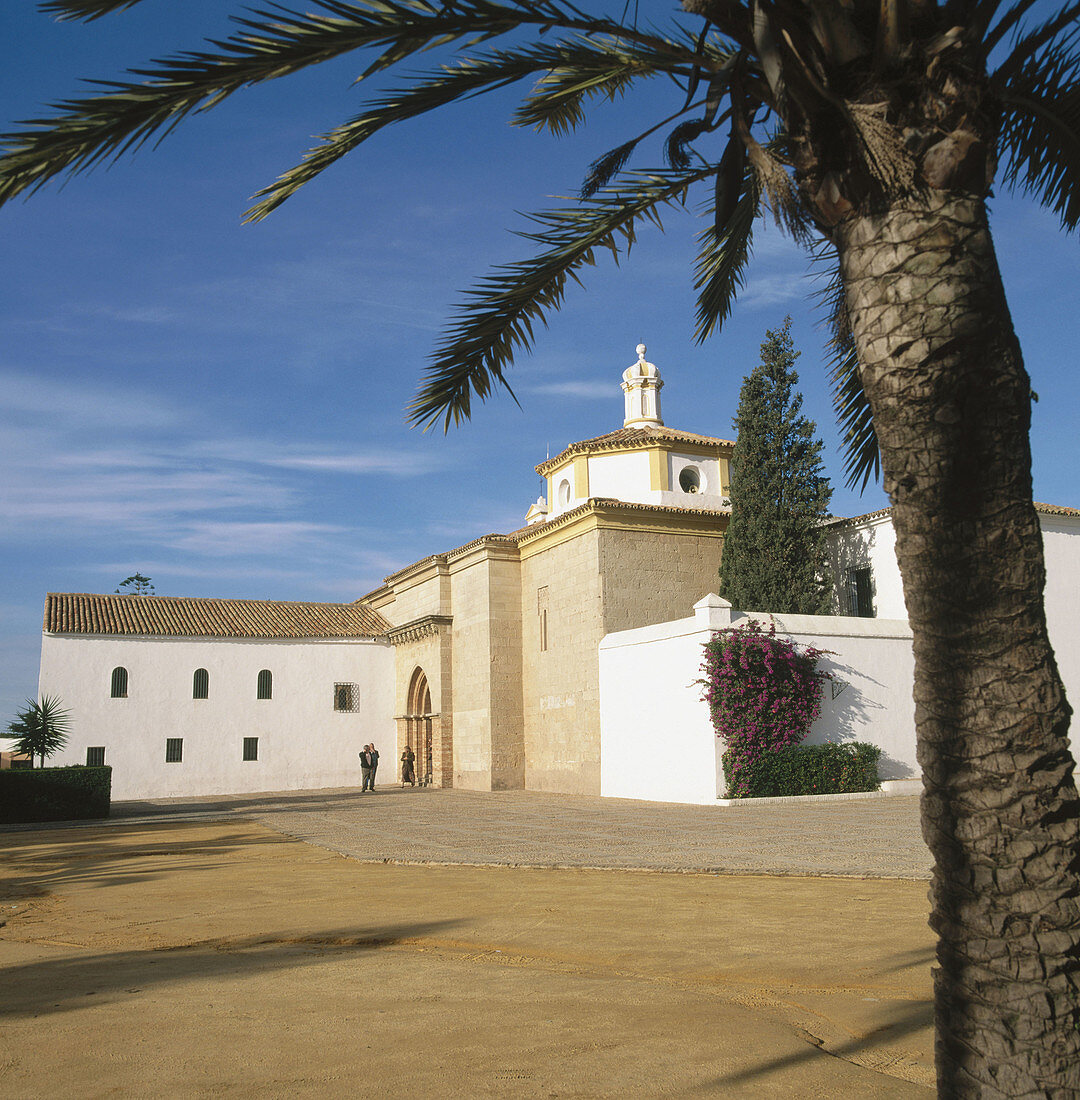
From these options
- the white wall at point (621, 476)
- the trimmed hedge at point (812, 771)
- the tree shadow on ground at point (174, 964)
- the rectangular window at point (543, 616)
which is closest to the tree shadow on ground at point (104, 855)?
the tree shadow on ground at point (174, 964)

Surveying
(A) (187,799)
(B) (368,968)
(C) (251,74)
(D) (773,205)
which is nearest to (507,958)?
(B) (368,968)

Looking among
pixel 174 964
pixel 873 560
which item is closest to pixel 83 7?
pixel 174 964

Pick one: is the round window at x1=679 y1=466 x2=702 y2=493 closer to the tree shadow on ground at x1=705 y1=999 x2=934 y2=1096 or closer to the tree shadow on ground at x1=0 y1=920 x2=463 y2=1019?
the tree shadow on ground at x1=0 y1=920 x2=463 y2=1019

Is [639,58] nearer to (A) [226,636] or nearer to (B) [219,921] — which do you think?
(B) [219,921]

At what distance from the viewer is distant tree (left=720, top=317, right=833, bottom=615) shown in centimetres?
2186

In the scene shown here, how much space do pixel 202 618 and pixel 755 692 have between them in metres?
19.4

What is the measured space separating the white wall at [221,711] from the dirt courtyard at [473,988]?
19.3 metres

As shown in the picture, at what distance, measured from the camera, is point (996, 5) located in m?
3.20

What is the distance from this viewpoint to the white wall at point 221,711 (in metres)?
27.6

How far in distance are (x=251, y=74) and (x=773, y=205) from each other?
86.0 inches

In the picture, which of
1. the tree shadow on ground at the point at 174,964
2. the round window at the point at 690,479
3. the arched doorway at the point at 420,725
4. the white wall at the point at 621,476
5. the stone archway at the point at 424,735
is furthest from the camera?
the arched doorway at the point at 420,725

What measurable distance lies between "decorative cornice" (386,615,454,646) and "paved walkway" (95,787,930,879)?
22.0ft

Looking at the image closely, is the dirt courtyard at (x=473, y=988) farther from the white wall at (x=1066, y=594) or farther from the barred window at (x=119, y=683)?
the barred window at (x=119, y=683)

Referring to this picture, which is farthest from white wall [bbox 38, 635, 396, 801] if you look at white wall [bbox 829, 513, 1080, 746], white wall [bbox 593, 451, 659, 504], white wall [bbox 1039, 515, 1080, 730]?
white wall [bbox 1039, 515, 1080, 730]
